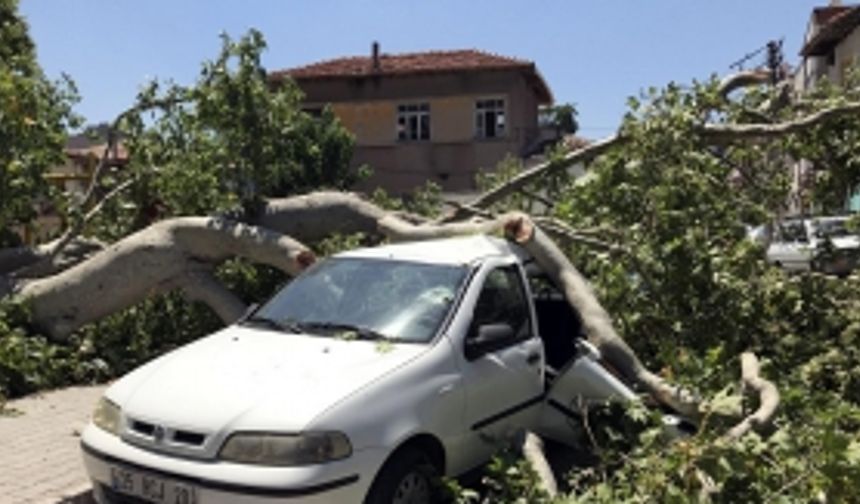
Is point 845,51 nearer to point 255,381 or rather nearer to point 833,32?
point 833,32

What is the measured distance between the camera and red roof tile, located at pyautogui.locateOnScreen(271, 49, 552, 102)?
31.9 meters

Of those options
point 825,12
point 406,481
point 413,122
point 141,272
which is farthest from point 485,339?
point 825,12

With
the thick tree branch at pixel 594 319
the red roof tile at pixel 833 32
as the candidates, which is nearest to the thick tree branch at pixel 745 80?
the thick tree branch at pixel 594 319

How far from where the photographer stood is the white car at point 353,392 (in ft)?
12.6

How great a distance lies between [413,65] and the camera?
109 feet

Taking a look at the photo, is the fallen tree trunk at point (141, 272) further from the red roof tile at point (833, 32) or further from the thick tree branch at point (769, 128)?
the red roof tile at point (833, 32)

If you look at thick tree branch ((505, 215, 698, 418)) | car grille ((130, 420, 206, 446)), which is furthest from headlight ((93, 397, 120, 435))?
thick tree branch ((505, 215, 698, 418))

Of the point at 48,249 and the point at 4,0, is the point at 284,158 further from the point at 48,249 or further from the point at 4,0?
the point at 4,0

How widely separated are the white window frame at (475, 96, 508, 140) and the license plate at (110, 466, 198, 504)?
2874cm

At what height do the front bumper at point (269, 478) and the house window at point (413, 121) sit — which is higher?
the house window at point (413, 121)

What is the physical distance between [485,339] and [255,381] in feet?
4.31

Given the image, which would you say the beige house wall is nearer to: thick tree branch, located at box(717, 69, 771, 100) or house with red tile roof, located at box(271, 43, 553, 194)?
house with red tile roof, located at box(271, 43, 553, 194)

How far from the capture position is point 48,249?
1004 centimetres

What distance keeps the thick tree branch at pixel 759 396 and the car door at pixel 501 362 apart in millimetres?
1216
